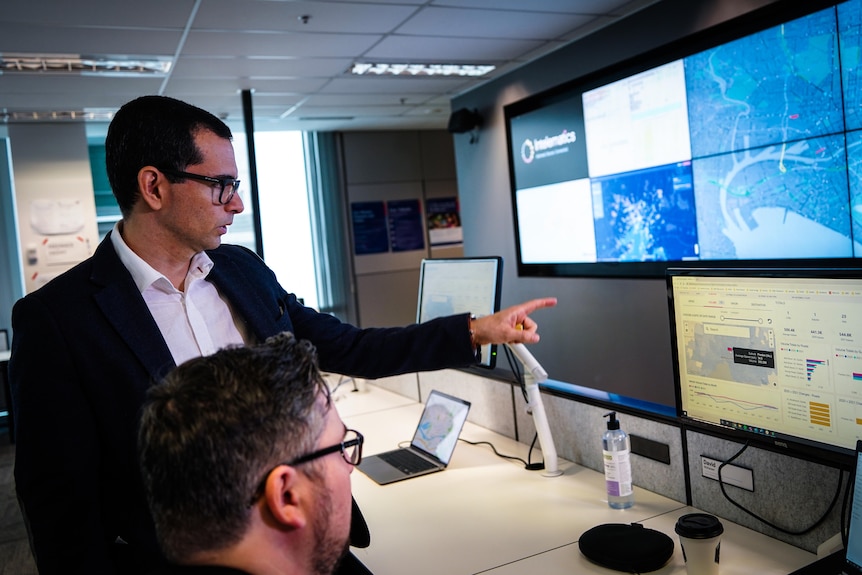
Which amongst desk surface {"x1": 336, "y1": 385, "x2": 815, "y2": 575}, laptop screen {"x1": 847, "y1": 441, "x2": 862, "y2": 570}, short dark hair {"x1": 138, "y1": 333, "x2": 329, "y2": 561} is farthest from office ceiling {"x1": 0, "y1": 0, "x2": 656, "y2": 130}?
laptop screen {"x1": 847, "y1": 441, "x2": 862, "y2": 570}

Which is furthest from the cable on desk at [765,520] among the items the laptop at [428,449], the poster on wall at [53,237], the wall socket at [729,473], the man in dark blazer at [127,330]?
the poster on wall at [53,237]

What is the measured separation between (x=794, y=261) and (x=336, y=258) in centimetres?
530

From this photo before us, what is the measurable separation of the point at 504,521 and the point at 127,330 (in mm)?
973

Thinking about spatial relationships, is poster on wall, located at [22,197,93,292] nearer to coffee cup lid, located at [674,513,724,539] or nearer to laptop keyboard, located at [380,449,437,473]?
laptop keyboard, located at [380,449,437,473]

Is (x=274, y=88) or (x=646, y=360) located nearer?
(x=646, y=360)

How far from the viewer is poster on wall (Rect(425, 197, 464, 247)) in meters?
8.24

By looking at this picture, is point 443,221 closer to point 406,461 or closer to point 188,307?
point 406,461

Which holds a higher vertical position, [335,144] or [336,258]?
[335,144]

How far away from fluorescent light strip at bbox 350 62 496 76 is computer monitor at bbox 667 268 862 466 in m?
3.83

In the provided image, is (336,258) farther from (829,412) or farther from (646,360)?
(829,412)

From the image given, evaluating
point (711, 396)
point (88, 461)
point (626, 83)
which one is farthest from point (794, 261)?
point (88, 461)

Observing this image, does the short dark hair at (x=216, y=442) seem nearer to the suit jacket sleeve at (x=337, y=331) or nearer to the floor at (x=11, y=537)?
the suit jacket sleeve at (x=337, y=331)

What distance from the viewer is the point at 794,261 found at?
335cm

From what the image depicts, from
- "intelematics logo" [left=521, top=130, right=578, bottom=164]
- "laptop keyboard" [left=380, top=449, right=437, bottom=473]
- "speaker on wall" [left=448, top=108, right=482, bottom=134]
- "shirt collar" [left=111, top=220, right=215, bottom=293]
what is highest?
"speaker on wall" [left=448, top=108, right=482, bottom=134]
